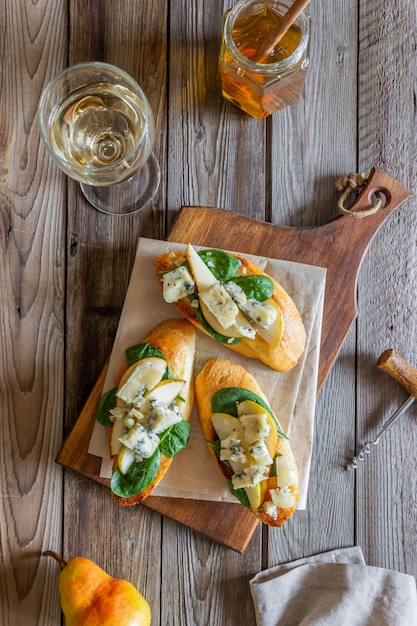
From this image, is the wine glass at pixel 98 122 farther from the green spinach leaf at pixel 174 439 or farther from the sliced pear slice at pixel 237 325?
the green spinach leaf at pixel 174 439

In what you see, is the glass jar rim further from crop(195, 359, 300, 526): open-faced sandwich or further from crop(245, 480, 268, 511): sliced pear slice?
crop(245, 480, 268, 511): sliced pear slice

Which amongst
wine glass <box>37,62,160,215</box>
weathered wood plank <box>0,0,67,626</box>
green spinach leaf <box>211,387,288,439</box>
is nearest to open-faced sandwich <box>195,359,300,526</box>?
green spinach leaf <box>211,387,288,439</box>

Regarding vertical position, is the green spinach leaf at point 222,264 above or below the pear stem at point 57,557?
above

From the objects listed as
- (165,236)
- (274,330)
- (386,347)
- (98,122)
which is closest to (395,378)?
(386,347)

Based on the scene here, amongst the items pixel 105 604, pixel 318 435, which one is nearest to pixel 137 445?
pixel 105 604

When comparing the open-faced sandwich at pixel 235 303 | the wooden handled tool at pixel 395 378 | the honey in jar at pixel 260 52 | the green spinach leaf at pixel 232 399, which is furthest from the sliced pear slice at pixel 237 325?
the honey in jar at pixel 260 52

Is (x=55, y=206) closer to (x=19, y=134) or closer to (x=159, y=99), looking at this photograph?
(x=19, y=134)
